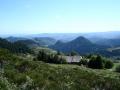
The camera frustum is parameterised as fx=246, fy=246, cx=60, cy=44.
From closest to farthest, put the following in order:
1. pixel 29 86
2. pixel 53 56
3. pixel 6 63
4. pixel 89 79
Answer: pixel 29 86 → pixel 89 79 → pixel 6 63 → pixel 53 56

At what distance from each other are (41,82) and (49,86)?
0.36 meters

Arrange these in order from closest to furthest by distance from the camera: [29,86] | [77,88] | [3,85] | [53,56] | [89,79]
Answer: [3,85] → [29,86] → [77,88] → [89,79] → [53,56]

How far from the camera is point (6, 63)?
11.3m

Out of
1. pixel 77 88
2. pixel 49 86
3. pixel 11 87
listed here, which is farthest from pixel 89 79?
pixel 11 87

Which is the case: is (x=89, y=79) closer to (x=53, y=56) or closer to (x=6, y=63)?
(x=6, y=63)

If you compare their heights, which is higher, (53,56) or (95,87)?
(95,87)

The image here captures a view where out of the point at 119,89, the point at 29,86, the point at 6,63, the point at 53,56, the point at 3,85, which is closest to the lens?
the point at 3,85

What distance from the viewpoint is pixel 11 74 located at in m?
9.16

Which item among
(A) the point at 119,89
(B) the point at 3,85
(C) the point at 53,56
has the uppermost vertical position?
(B) the point at 3,85

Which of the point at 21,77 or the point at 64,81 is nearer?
the point at 21,77

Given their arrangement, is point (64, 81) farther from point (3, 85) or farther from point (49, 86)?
point (3, 85)

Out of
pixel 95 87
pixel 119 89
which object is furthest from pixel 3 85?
pixel 119 89

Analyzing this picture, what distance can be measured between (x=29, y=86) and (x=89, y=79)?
2.91m

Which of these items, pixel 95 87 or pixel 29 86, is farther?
pixel 95 87
